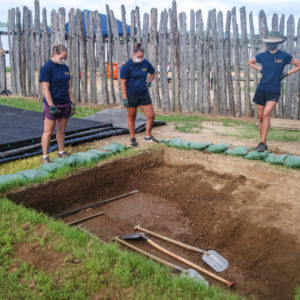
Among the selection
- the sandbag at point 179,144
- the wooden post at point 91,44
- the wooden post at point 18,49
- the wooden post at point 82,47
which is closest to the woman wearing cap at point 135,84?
the sandbag at point 179,144

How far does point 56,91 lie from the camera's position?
209 inches

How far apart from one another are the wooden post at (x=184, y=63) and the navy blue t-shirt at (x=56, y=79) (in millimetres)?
4895

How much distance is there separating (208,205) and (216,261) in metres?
1.31

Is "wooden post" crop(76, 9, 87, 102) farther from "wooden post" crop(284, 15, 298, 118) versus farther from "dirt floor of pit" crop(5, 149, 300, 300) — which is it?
"wooden post" crop(284, 15, 298, 118)

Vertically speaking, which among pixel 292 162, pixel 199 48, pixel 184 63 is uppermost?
pixel 199 48

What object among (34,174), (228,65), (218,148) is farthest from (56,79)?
(228,65)

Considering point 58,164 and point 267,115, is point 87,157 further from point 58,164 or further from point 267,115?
point 267,115

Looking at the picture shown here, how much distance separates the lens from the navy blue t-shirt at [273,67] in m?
5.73

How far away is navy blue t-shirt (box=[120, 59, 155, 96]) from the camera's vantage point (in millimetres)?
6281

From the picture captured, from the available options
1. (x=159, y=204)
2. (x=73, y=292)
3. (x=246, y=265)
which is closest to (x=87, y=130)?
(x=159, y=204)

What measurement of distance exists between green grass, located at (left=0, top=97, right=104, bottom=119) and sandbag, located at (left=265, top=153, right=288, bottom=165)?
5.57m

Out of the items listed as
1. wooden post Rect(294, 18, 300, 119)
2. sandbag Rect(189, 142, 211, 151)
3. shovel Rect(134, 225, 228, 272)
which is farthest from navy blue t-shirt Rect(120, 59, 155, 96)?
wooden post Rect(294, 18, 300, 119)

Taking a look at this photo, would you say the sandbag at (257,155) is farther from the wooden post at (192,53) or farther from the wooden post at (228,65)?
the wooden post at (192,53)

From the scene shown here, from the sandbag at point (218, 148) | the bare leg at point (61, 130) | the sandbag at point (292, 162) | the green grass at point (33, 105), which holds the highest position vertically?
the green grass at point (33, 105)
